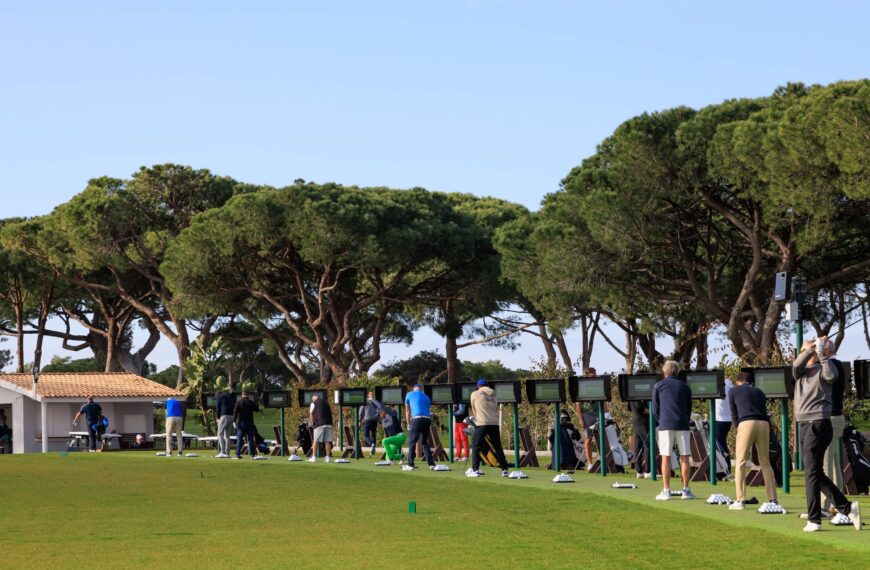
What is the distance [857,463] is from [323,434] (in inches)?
566

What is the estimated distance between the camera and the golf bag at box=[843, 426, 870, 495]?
57.2 ft

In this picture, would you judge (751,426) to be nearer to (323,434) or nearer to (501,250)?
(323,434)

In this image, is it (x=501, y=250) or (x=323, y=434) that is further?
(x=501, y=250)

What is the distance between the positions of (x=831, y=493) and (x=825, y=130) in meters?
23.2

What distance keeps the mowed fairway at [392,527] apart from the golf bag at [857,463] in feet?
4.02

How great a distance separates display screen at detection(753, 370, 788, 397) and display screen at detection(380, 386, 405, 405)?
12772 mm

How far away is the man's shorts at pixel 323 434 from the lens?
95.7 feet

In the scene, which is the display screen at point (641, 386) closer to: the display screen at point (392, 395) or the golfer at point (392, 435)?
the golfer at point (392, 435)

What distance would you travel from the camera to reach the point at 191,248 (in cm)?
5375

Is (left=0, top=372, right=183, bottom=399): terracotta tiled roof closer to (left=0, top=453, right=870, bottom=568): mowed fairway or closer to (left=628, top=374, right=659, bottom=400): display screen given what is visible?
(left=0, top=453, right=870, bottom=568): mowed fairway

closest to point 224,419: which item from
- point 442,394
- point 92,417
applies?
point 442,394

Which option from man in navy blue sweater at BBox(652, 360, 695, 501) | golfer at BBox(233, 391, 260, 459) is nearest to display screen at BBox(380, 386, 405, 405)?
golfer at BBox(233, 391, 260, 459)

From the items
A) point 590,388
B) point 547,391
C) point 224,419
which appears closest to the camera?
point 590,388

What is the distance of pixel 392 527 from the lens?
13.9 metres
